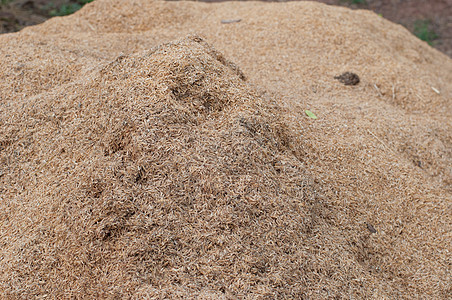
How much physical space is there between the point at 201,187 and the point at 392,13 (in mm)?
6554

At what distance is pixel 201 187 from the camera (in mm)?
1784

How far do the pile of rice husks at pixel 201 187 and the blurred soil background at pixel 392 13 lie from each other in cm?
279

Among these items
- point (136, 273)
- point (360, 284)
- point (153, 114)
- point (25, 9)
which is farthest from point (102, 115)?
point (25, 9)

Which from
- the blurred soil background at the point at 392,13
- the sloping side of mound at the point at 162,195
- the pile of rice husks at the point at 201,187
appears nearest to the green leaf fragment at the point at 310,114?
the pile of rice husks at the point at 201,187

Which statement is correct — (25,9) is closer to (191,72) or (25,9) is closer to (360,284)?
(191,72)

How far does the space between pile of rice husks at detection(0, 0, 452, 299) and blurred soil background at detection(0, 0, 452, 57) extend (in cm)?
279

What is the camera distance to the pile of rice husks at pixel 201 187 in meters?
1.66

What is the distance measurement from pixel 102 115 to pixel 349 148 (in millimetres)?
1503

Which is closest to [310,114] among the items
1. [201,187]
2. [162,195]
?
[201,187]

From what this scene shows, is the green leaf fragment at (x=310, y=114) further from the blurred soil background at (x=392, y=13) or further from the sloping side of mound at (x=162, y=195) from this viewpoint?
the blurred soil background at (x=392, y=13)

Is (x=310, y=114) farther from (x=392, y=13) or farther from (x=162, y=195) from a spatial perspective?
(x=392, y=13)

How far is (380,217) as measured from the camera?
2225 millimetres

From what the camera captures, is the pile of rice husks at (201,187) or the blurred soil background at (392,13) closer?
the pile of rice husks at (201,187)

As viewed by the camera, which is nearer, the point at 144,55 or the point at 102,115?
the point at 102,115
